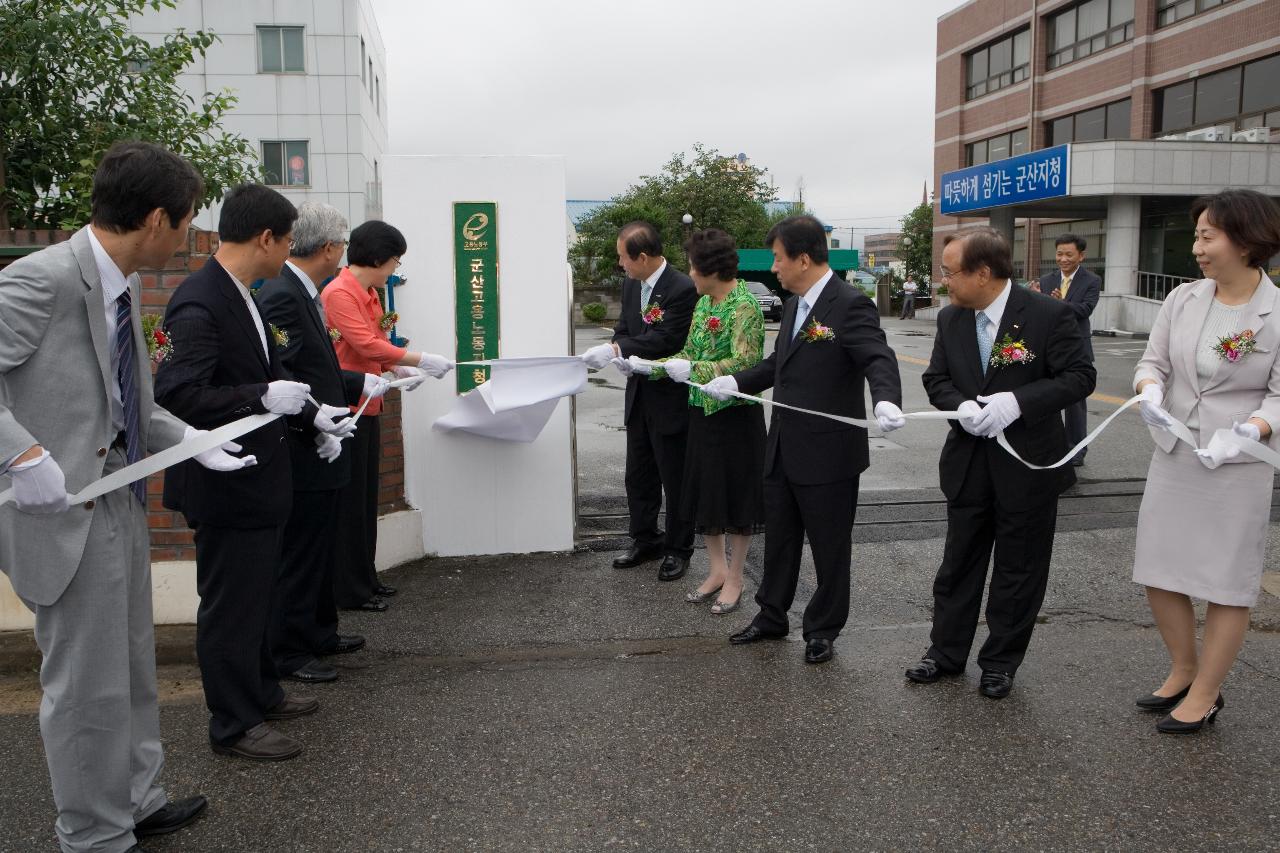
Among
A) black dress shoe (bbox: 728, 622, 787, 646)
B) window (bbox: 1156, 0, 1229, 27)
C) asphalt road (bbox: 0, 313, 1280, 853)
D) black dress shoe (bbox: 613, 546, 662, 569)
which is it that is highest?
window (bbox: 1156, 0, 1229, 27)

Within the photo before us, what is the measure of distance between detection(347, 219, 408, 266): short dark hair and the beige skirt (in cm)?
361

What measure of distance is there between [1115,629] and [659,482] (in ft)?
8.70

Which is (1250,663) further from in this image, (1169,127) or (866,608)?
(1169,127)

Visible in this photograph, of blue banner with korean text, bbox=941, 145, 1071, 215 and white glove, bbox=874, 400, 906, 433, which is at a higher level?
blue banner with korean text, bbox=941, 145, 1071, 215

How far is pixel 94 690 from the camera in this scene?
2871mm

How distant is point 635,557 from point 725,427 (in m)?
1.23

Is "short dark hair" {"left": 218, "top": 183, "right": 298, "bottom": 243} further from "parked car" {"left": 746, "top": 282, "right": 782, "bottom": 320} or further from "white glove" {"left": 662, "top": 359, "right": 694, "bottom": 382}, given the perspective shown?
"parked car" {"left": 746, "top": 282, "right": 782, "bottom": 320}

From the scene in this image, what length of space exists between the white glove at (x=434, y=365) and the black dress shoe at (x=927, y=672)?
2879 mm

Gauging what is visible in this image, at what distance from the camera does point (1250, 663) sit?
4508mm

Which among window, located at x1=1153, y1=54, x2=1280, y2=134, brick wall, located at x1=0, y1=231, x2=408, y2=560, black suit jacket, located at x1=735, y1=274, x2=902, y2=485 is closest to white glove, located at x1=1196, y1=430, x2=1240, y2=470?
black suit jacket, located at x1=735, y1=274, x2=902, y2=485

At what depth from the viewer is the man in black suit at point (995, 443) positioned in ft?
13.4

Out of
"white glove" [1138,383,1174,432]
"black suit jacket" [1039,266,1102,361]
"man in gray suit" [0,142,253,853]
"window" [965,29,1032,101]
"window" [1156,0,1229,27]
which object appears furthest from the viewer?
"window" [965,29,1032,101]

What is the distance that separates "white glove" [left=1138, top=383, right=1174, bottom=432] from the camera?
12.6ft

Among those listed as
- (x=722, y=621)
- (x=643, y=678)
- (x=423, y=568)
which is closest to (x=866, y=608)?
(x=722, y=621)
